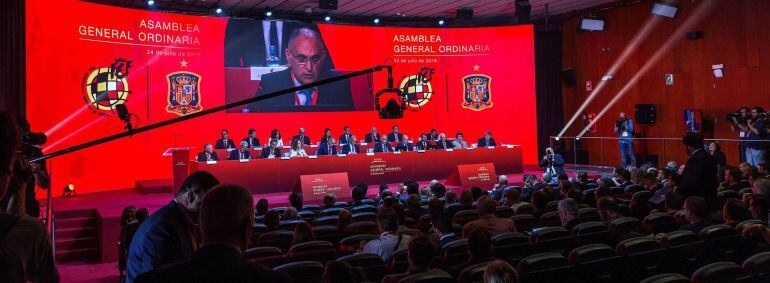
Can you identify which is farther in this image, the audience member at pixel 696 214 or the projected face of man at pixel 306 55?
the projected face of man at pixel 306 55

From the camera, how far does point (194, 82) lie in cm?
1364

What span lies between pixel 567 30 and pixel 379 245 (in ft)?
46.7

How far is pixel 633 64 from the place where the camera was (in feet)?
50.6

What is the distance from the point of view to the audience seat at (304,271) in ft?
11.7

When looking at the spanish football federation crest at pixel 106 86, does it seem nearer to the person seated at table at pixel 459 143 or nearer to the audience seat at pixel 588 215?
the person seated at table at pixel 459 143

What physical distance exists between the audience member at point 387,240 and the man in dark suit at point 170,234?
214cm

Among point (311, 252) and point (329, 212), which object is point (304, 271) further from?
point (329, 212)

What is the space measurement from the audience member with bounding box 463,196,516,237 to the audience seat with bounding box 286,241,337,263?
1.15 metres

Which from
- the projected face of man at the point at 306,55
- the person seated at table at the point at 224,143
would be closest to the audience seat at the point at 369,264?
the person seated at table at the point at 224,143

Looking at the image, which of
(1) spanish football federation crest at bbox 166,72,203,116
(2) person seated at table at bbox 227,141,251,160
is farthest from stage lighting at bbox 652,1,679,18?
(1) spanish football federation crest at bbox 166,72,203,116

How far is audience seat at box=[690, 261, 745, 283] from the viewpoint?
10.8ft

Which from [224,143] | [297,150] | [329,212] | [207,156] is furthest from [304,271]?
[224,143]

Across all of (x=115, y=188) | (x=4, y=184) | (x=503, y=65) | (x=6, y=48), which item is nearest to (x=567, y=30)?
(x=503, y=65)

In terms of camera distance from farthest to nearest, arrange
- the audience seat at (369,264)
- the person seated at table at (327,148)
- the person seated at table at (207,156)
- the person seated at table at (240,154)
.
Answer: the person seated at table at (327,148) → the person seated at table at (240,154) → the person seated at table at (207,156) → the audience seat at (369,264)
